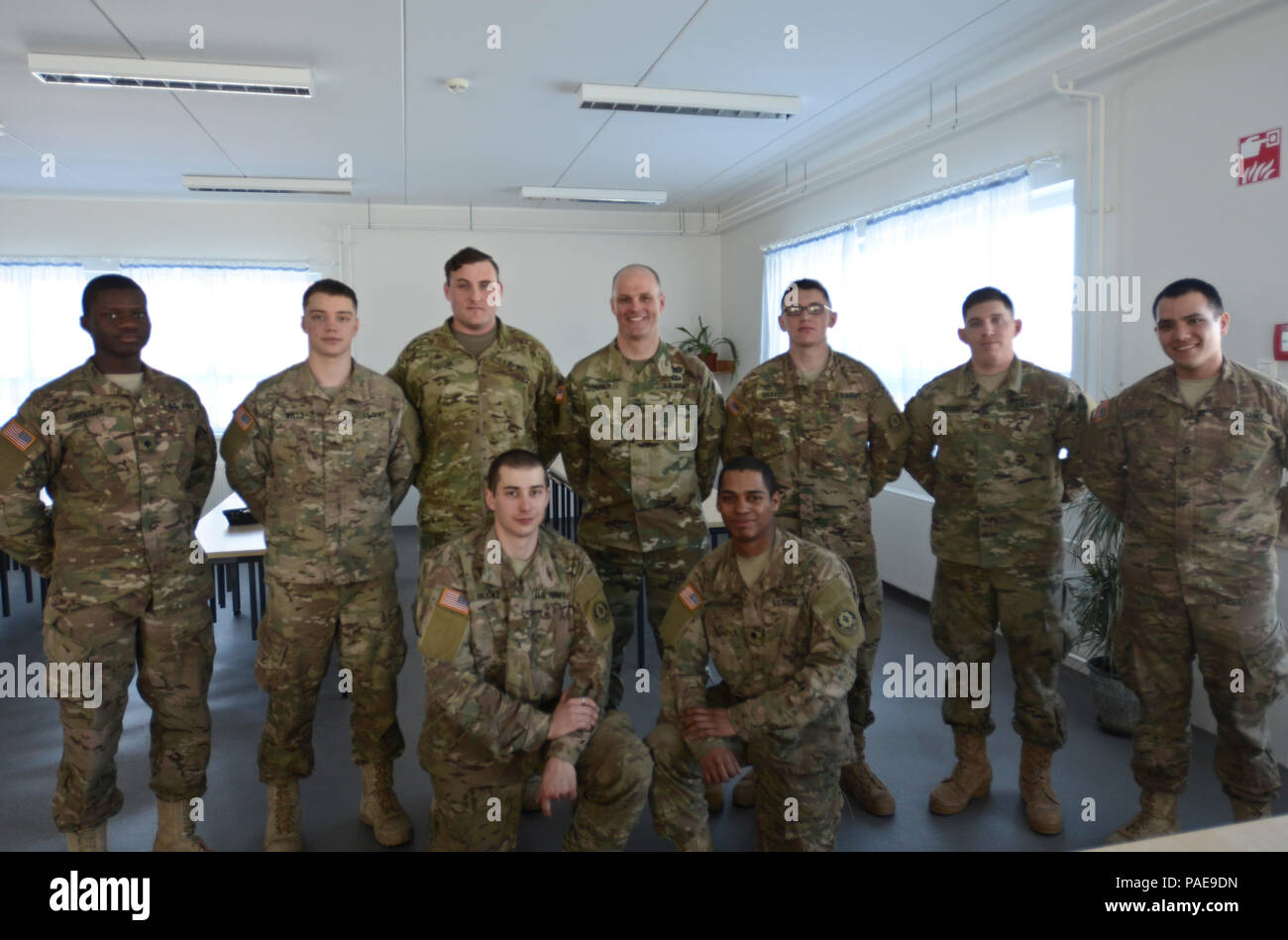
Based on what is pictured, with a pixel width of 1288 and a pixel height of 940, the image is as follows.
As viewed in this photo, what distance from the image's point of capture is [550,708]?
8.21 feet

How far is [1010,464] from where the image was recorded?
2.89 meters

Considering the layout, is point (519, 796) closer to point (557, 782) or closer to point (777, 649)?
point (557, 782)

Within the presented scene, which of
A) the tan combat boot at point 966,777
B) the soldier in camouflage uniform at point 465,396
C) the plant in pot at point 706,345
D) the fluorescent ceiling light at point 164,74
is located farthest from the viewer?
the plant in pot at point 706,345

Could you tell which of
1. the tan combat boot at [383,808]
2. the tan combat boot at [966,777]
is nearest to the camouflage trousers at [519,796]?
A: the tan combat boot at [383,808]

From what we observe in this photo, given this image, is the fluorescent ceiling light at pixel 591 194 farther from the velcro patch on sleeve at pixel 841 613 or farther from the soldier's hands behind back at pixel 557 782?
the soldier's hands behind back at pixel 557 782

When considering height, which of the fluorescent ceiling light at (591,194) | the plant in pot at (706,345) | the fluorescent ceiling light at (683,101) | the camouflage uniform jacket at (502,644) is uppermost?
the fluorescent ceiling light at (591,194)

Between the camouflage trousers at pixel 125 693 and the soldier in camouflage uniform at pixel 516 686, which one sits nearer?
the soldier in camouflage uniform at pixel 516 686

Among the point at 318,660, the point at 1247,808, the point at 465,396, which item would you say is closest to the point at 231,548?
the point at 318,660

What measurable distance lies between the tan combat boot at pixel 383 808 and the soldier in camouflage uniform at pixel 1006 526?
182 cm

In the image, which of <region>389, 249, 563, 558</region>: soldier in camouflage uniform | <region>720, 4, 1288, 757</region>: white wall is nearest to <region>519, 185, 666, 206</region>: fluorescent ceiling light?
<region>720, 4, 1288, 757</region>: white wall

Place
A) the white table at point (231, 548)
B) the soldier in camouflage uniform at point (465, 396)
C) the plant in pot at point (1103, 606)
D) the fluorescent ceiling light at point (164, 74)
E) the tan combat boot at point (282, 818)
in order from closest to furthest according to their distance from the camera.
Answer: the tan combat boot at point (282, 818) → the soldier in camouflage uniform at point (465, 396) → the plant in pot at point (1103, 606) → the white table at point (231, 548) → the fluorescent ceiling light at point (164, 74)

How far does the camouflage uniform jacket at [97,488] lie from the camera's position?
2441 mm

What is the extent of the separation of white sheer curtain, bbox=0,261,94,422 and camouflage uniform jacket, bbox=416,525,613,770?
23.7 ft
